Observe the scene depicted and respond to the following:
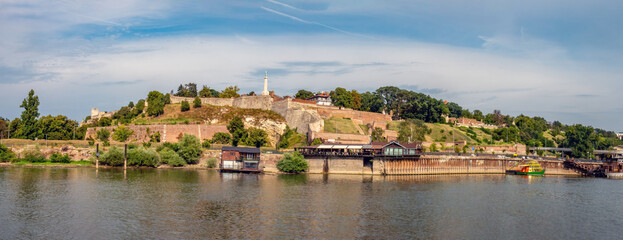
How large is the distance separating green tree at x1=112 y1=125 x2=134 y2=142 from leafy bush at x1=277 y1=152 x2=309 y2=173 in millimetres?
36108

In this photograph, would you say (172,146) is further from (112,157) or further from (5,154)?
(5,154)

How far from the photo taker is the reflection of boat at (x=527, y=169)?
278 ft

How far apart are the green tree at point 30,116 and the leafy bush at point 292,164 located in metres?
51.6

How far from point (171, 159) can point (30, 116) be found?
115 feet

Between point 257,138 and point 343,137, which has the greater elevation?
point 343,137

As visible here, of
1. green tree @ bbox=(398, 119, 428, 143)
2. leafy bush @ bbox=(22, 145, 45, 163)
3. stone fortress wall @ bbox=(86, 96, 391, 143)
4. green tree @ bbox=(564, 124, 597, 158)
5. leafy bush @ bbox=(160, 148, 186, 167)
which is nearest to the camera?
leafy bush @ bbox=(160, 148, 186, 167)

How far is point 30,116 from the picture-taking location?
91938mm

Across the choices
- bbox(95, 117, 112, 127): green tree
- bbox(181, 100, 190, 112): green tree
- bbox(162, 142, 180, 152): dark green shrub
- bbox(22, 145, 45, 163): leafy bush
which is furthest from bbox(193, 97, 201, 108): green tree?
bbox(22, 145, 45, 163): leafy bush

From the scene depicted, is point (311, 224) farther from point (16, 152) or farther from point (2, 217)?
point (16, 152)

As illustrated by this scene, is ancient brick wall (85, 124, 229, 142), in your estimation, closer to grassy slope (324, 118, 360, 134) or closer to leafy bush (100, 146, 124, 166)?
leafy bush (100, 146, 124, 166)

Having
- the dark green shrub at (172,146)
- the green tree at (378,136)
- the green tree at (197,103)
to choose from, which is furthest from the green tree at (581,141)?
the dark green shrub at (172,146)

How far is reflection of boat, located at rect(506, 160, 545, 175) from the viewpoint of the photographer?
84.9 m

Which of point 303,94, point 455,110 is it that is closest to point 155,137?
point 303,94

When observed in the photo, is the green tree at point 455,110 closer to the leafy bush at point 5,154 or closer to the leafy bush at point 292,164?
the leafy bush at point 292,164
